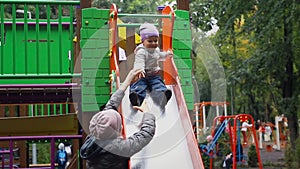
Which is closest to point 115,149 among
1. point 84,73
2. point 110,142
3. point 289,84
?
point 110,142

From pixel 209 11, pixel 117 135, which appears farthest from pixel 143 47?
pixel 209 11

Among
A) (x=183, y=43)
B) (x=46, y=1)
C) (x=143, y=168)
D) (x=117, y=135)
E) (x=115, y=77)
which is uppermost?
(x=46, y=1)

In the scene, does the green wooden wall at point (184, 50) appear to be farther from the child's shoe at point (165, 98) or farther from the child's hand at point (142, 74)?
the child's hand at point (142, 74)

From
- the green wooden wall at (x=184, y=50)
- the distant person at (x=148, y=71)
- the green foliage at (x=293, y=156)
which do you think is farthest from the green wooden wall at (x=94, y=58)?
the green foliage at (x=293, y=156)

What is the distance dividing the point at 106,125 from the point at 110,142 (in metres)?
0.21

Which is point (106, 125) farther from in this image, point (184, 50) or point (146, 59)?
point (184, 50)

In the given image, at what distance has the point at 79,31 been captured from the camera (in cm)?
730

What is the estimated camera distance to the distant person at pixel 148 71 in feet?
20.6

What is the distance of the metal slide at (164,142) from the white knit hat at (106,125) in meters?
1.67

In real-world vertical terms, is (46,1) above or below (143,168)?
above

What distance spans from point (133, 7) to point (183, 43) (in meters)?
21.6

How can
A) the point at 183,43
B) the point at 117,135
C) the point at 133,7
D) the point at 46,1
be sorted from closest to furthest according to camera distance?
the point at 117,135
the point at 46,1
the point at 183,43
the point at 133,7

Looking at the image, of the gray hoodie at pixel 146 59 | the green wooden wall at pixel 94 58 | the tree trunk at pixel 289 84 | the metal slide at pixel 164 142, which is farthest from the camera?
the tree trunk at pixel 289 84

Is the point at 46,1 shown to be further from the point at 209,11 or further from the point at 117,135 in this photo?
the point at 209,11
